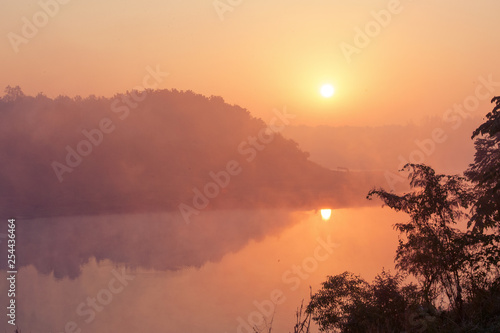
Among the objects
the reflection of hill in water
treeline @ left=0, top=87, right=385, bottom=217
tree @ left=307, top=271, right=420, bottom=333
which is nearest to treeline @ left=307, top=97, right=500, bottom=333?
tree @ left=307, top=271, right=420, bottom=333

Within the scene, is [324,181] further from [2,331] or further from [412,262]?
[412,262]

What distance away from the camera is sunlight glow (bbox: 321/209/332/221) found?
281 ft

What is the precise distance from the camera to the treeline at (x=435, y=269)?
11.7 m

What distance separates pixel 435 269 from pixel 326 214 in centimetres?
7888

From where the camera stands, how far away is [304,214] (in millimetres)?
92188

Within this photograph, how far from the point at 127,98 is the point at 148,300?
94447mm

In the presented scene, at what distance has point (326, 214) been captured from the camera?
9244 cm

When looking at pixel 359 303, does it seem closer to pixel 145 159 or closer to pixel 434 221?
pixel 434 221

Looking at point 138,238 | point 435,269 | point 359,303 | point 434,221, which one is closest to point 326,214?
point 138,238

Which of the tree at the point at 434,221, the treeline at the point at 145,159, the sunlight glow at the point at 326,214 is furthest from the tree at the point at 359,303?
the treeline at the point at 145,159

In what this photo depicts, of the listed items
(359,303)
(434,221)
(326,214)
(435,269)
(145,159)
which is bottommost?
(359,303)

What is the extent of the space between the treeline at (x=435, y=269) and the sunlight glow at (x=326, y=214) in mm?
67234

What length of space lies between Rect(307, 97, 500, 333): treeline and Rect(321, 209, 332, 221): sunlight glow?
67.2m

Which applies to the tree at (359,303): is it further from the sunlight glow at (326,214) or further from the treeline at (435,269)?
the sunlight glow at (326,214)
